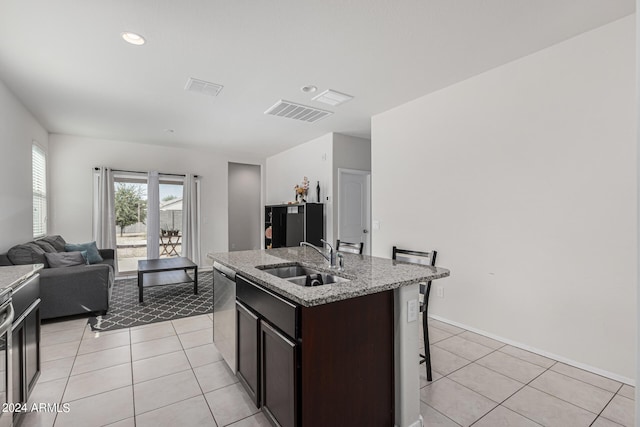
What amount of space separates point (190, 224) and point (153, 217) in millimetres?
724

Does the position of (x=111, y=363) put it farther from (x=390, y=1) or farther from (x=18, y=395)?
(x=390, y=1)

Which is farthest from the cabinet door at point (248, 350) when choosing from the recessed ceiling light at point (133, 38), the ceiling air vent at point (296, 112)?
the ceiling air vent at point (296, 112)

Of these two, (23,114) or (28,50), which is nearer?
(28,50)

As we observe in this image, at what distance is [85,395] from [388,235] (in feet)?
11.3

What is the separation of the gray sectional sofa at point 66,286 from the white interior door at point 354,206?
11.5ft

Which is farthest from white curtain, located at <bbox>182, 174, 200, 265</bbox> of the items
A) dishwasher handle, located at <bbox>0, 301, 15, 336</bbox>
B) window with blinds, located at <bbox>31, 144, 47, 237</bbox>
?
dishwasher handle, located at <bbox>0, 301, 15, 336</bbox>

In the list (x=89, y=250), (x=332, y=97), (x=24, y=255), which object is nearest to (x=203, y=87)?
(x=332, y=97)

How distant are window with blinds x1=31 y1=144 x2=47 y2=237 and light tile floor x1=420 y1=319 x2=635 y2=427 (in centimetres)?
581

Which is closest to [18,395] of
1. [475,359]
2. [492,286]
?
[475,359]

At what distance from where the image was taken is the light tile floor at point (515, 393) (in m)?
1.88

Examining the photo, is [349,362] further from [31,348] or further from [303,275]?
[31,348]

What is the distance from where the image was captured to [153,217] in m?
6.30

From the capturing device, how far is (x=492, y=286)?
3061mm

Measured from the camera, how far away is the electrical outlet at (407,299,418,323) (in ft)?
5.71
